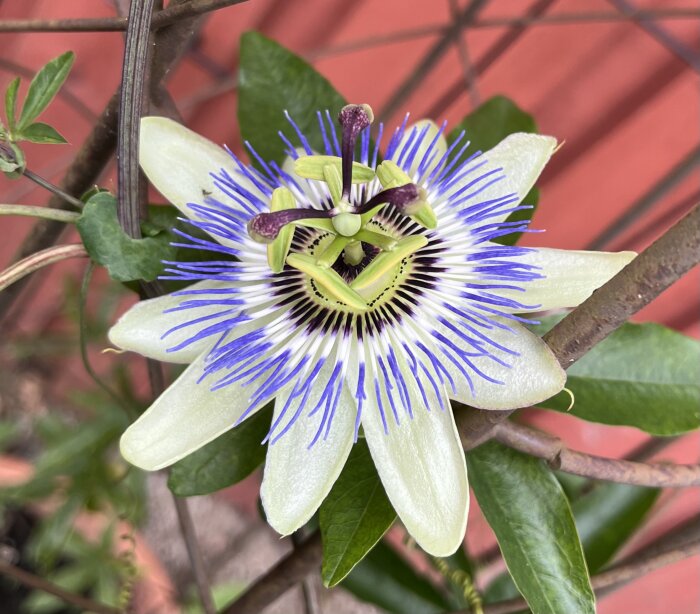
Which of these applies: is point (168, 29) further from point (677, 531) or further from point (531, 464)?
point (677, 531)

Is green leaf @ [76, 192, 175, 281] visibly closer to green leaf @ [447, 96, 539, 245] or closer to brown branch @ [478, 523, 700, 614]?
green leaf @ [447, 96, 539, 245]

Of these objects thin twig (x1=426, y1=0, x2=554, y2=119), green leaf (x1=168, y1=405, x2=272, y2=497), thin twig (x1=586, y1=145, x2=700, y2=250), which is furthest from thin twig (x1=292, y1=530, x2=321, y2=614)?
thin twig (x1=426, y1=0, x2=554, y2=119)

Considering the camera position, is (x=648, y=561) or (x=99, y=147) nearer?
(x=99, y=147)

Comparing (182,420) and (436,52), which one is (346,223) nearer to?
(182,420)

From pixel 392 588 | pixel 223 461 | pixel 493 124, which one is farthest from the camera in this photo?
pixel 392 588

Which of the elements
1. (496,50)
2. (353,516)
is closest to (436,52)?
(496,50)

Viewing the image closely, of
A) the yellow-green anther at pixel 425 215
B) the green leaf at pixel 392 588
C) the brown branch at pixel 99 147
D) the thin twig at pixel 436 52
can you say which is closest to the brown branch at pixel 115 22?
the brown branch at pixel 99 147

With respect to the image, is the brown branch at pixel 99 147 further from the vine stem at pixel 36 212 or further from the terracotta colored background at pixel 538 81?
the terracotta colored background at pixel 538 81
